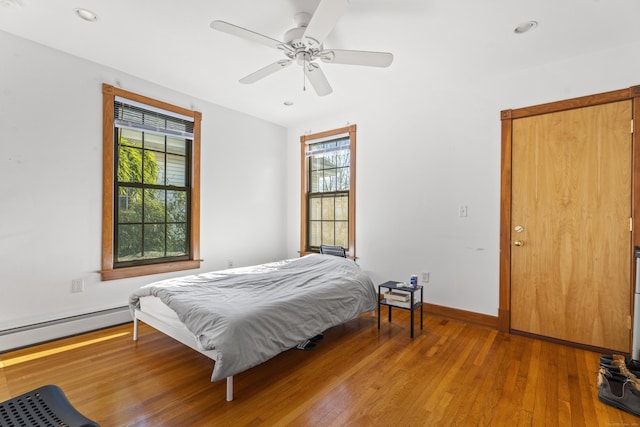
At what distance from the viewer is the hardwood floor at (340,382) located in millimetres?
1734

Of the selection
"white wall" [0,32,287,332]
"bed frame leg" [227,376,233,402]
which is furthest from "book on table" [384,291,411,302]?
"white wall" [0,32,287,332]

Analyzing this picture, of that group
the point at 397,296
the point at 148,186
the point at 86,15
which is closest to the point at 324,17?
the point at 86,15

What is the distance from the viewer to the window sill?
10.1 feet

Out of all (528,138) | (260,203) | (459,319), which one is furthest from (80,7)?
(459,319)

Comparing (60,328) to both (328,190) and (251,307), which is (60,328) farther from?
(328,190)

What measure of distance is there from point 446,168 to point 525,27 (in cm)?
142

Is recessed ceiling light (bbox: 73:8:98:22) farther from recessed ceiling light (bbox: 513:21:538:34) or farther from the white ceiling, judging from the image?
recessed ceiling light (bbox: 513:21:538:34)

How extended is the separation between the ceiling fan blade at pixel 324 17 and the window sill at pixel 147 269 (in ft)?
9.42

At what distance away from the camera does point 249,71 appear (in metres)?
3.09

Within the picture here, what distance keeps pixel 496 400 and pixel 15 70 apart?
445cm

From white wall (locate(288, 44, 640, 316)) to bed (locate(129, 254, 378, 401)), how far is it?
0.83 m

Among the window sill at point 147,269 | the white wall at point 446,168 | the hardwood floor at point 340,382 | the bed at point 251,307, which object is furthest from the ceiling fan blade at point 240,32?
the window sill at point 147,269

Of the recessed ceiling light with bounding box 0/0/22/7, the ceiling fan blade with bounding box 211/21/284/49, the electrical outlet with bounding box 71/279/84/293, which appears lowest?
the electrical outlet with bounding box 71/279/84/293

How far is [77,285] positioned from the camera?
2896 millimetres
